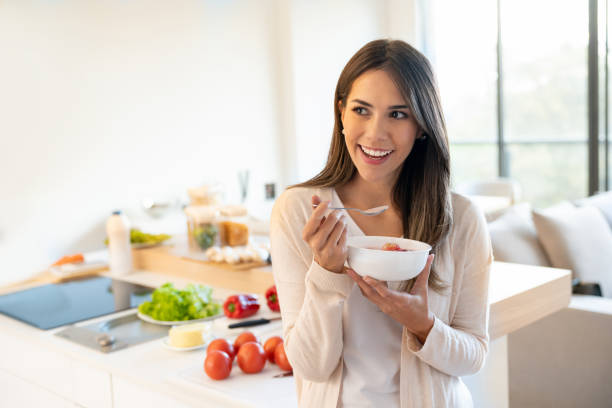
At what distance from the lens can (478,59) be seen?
5.93m

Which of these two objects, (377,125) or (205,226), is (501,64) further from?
(377,125)

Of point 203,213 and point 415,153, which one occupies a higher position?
point 415,153

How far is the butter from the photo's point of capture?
1.71 metres

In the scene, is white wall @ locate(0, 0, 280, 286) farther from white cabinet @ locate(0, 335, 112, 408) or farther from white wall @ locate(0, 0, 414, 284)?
white cabinet @ locate(0, 335, 112, 408)

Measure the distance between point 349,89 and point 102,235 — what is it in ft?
10.3

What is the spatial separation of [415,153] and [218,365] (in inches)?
26.0

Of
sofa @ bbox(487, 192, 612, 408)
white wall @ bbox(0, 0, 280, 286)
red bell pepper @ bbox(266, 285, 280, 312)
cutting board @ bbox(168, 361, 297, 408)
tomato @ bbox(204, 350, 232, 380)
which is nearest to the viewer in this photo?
cutting board @ bbox(168, 361, 297, 408)

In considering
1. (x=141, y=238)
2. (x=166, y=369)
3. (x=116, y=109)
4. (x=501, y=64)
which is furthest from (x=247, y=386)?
(x=501, y=64)

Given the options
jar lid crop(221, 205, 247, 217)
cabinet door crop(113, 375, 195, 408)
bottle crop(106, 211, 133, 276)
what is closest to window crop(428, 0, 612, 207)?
jar lid crop(221, 205, 247, 217)

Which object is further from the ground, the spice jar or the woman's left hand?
the woman's left hand

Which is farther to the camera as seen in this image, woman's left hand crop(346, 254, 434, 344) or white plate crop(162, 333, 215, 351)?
white plate crop(162, 333, 215, 351)

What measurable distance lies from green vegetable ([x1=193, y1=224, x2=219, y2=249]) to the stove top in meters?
0.31

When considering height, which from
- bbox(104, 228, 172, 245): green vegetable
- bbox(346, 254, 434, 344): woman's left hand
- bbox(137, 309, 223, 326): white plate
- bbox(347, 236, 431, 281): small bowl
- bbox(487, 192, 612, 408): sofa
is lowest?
bbox(487, 192, 612, 408): sofa

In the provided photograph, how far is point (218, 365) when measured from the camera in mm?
1478
